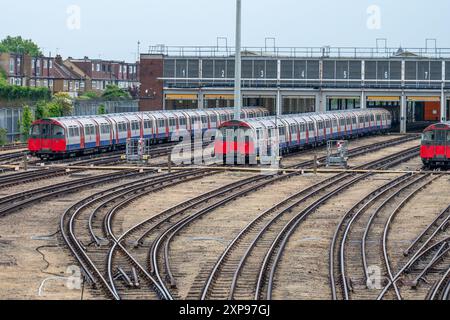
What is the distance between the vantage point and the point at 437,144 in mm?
50875

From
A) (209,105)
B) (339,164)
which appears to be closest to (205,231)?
(339,164)

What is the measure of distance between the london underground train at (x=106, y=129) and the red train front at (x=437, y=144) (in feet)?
58.5

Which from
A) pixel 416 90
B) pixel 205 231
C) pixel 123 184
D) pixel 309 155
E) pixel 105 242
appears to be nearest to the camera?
pixel 105 242

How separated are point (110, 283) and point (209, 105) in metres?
76.2

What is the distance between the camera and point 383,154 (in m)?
64.8

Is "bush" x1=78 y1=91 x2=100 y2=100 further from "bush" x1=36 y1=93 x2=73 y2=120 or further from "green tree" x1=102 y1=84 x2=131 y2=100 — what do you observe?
"bush" x1=36 y1=93 x2=73 y2=120

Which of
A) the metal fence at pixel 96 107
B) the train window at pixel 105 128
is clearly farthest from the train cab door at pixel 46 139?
the metal fence at pixel 96 107

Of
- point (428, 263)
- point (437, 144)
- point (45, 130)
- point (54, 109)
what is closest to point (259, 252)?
point (428, 263)

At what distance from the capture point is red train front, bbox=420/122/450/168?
50844 mm

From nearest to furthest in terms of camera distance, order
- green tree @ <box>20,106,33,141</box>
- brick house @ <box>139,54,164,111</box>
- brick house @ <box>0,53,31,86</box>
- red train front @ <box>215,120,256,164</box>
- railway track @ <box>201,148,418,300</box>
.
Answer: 1. railway track @ <box>201,148,418,300</box>
2. red train front @ <box>215,120,256,164</box>
3. green tree @ <box>20,106,33,141</box>
4. brick house @ <box>139,54,164,111</box>
5. brick house @ <box>0,53,31,86</box>

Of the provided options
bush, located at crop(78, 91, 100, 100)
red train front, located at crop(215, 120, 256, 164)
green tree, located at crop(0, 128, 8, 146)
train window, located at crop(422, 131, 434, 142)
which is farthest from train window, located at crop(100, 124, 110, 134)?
bush, located at crop(78, 91, 100, 100)

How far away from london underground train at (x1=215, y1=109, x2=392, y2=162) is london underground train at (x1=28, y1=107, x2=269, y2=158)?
774 centimetres

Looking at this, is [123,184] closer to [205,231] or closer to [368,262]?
[205,231]
